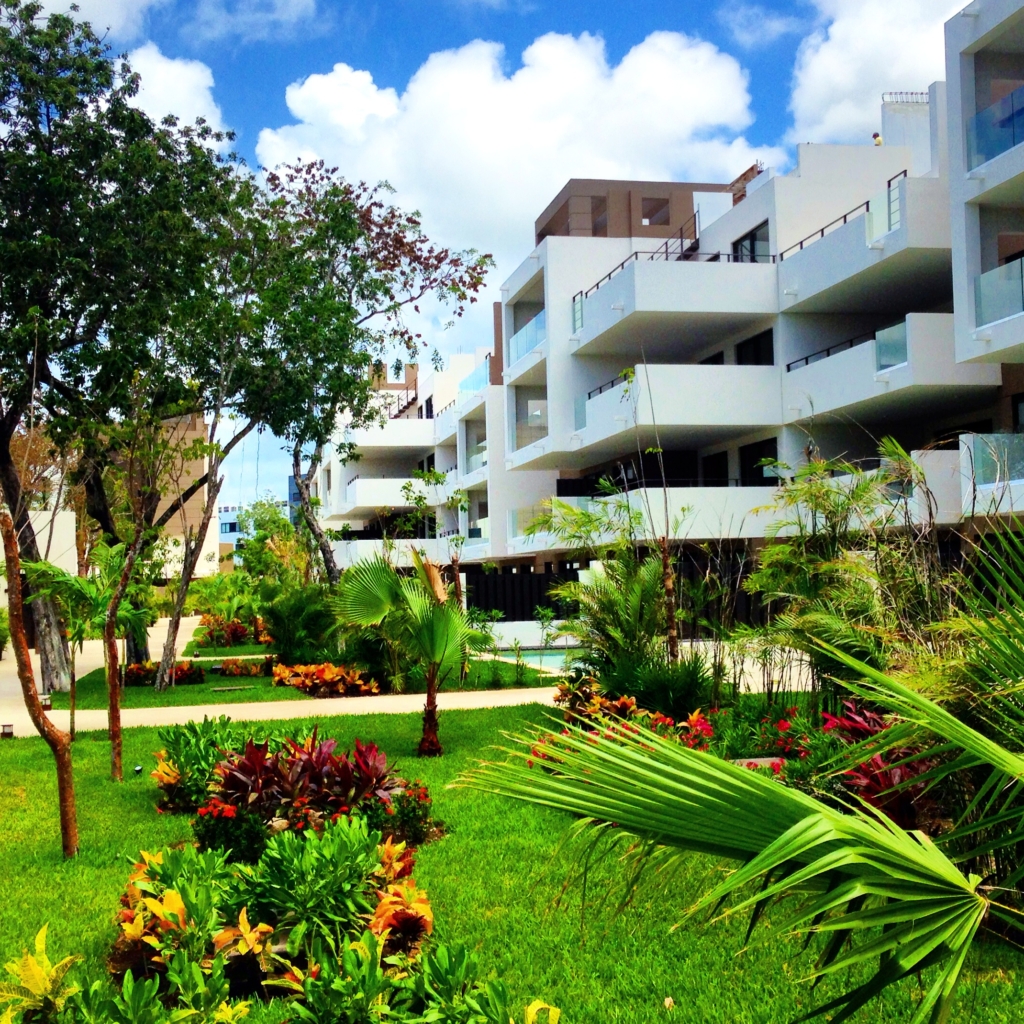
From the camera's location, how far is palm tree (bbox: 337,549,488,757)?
35.5 ft

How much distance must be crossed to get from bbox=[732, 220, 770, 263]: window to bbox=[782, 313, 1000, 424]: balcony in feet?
11.5

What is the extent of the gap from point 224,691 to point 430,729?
781 centimetres

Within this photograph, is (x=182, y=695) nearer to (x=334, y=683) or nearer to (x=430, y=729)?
(x=334, y=683)

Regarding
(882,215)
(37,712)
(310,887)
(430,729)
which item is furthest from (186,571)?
(882,215)

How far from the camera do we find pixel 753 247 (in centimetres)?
2784

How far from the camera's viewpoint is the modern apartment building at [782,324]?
19375 millimetres

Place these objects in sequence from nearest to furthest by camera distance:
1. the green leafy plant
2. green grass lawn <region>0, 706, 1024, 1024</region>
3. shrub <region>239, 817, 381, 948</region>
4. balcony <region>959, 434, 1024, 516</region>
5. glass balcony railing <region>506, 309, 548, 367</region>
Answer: the green leafy plant < green grass lawn <region>0, 706, 1024, 1024</region> < shrub <region>239, 817, 381, 948</region> < balcony <region>959, 434, 1024, 516</region> < glass balcony railing <region>506, 309, 548, 367</region>

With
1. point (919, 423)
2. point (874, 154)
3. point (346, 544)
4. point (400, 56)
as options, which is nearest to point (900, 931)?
point (400, 56)

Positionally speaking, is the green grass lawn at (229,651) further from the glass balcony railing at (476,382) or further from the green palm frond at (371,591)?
the glass balcony railing at (476,382)

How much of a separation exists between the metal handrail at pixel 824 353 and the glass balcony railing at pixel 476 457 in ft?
52.9

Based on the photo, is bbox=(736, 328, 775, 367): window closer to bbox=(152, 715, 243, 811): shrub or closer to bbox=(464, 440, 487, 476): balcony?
bbox=(464, 440, 487, 476): balcony

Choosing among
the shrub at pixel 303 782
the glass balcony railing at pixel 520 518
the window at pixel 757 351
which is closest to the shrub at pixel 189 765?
the shrub at pixel 303 782

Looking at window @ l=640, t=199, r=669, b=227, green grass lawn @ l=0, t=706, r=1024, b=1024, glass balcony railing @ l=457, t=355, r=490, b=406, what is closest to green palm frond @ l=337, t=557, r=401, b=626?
green grass lawn @ l=0, t=706, r=1024, b=1024

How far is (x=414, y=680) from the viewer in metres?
18.0
